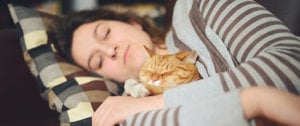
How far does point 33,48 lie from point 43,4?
107 centimetres

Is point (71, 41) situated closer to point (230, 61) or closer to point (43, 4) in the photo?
point (230, 61)

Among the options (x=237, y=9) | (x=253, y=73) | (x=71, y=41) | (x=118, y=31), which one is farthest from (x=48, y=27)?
(x=253, y=73)

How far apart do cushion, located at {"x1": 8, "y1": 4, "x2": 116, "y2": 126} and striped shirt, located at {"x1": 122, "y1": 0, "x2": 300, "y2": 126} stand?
331 millimetres

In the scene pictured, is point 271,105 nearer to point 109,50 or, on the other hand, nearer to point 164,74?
point 164,74

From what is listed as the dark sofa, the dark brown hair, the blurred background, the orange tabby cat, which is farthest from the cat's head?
the blurred background

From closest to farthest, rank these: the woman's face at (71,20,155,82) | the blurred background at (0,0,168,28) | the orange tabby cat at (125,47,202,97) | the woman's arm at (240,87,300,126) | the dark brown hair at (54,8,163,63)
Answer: the woman's arm at (240,87,300,126) < the orange tabby cat at (125,47,202,97) < the woman's face at (71,20,155,82) < the dark brown hair at (54,8,163,63) < the blurred background at (0,0,168,28)

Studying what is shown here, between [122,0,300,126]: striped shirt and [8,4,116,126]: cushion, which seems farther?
[8,4,116,126]: cushion

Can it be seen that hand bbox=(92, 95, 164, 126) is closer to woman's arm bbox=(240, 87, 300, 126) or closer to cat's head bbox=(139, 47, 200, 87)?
cat's head bbox=(139, 47, 200, 87)

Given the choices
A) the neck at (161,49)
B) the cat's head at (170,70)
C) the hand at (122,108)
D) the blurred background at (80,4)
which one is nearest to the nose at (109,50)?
the neck at (161,49)

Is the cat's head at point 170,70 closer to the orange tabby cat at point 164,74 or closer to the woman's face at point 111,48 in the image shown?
the orange tabby cat at point 164,74

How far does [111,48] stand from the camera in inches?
52.7

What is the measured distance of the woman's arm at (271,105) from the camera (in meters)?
0.70

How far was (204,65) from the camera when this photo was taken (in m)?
1.11

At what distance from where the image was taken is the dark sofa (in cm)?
141
